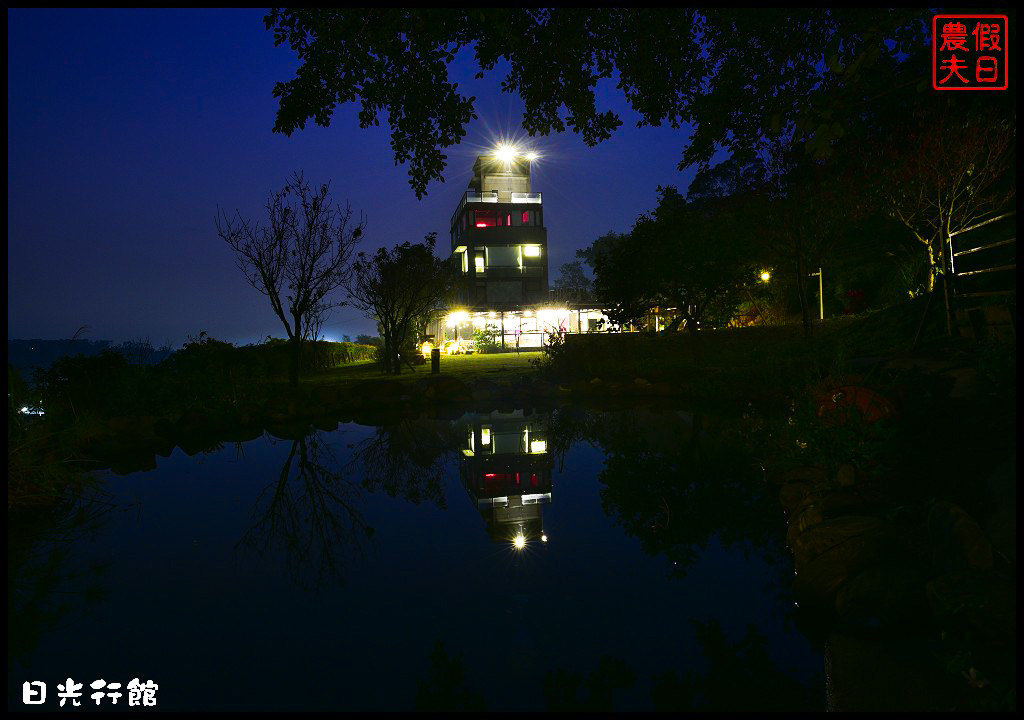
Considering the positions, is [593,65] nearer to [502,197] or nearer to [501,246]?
[501,246]

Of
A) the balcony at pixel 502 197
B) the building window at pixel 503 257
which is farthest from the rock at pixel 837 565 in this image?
the balcony at pixel 502 197

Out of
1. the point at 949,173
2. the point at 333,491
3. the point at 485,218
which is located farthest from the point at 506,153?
the point at 333,491

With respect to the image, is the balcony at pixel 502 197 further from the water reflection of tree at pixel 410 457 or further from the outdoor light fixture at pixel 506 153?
the water reflection of tree at pixel 410 457

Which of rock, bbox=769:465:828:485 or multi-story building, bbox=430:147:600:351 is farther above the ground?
multi-story building, bbox=430:147:600:351

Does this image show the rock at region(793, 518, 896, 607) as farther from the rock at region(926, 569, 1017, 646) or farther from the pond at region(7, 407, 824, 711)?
the rock at region(926, 569, 1017, 646)

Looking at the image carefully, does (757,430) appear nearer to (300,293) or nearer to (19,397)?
(19,397)

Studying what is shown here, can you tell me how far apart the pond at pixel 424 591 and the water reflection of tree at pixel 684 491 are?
0.04 metres

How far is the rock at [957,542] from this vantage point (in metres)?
3.15

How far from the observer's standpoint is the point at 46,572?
177 inches

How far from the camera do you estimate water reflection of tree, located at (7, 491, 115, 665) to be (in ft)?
12.0

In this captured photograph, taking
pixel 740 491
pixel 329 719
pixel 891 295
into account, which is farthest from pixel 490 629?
pixel 891 295

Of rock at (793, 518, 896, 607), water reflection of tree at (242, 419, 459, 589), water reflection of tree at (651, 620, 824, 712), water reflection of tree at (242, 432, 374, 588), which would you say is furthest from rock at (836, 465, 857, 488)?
water reflection of tree at (242, 432, 374, 588)

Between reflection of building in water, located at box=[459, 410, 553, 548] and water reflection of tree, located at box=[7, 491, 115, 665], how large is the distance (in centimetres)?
318

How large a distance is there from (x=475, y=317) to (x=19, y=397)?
100 feet
